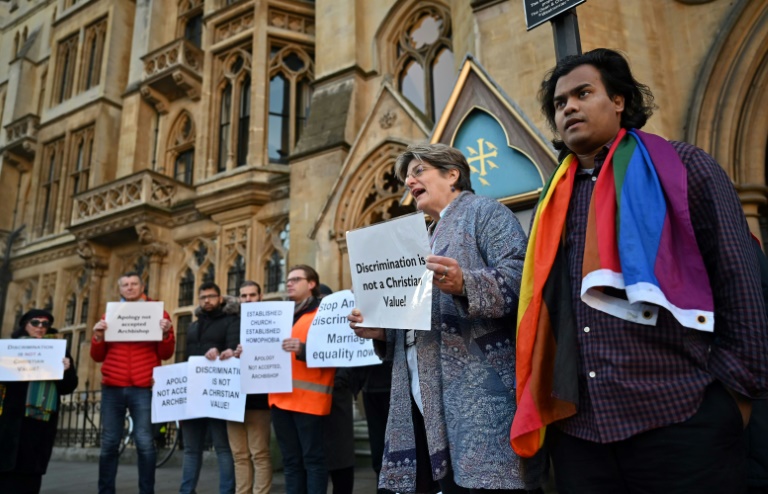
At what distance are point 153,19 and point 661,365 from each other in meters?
16.7

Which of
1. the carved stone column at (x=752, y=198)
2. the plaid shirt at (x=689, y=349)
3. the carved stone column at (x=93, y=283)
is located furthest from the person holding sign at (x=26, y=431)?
the carved stone column at (x=93, y=283)

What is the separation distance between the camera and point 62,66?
57.2 ft

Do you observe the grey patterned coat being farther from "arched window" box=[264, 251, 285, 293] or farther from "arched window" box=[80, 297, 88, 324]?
"arched window" box=[80, 297, 88, 324]

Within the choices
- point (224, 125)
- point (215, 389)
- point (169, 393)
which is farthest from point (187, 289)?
point (215, 389)

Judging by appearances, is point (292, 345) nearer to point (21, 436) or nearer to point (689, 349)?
point (21, 436)

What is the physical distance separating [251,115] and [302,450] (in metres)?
9.62

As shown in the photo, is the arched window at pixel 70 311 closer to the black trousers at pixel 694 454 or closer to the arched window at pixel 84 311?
the arched window at pixel 84 311

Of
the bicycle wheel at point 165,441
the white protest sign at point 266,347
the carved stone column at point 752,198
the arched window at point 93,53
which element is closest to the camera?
the white protest sign at point 266,347

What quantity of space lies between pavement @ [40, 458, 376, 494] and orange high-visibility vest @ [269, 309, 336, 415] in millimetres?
1461

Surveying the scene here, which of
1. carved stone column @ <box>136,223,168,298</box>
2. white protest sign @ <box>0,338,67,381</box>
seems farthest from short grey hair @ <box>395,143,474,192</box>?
carved stone column @ <box>136,223,168,298</box>

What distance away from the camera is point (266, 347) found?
13.8 feet

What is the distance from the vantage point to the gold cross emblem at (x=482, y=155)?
4418mm

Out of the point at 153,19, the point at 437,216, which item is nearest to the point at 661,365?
the point at 437,216

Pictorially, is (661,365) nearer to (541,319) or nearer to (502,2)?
(541,319)
